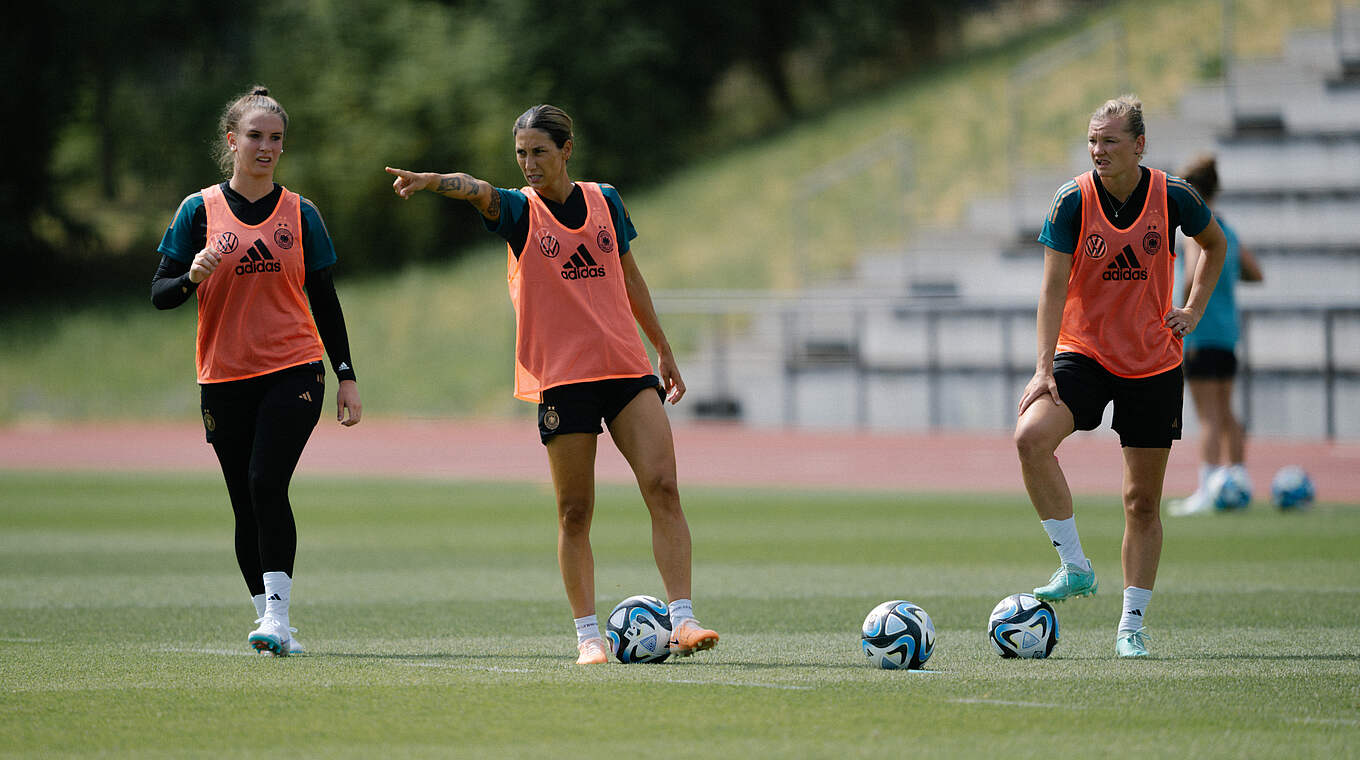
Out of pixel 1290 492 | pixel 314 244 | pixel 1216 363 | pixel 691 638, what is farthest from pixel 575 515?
pixel 1290 492

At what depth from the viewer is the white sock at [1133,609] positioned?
703 centimetres

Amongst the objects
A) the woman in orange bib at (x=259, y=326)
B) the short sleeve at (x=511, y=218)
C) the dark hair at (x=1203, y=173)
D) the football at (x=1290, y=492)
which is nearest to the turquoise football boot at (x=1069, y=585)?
the short sleeve at (x=511, y=218)

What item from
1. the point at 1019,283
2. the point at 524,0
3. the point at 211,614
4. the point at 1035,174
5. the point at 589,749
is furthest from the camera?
the point at 524,0

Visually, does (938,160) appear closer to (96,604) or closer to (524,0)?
(524,0)

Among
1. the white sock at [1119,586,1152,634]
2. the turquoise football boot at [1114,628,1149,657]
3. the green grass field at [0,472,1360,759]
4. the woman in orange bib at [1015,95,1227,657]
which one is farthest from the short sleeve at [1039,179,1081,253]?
the green grass field at [0,472,1360,759]

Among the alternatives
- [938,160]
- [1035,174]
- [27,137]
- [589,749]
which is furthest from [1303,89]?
[27,137]

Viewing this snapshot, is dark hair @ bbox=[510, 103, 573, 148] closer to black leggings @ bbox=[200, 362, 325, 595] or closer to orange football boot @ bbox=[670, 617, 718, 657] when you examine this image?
black leggings @ bbox=[200, 362, 325, 595]

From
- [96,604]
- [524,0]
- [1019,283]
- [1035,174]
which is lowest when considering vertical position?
[96,604]

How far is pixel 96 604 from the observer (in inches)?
368

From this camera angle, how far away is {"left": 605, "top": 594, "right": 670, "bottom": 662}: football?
6.79 meters

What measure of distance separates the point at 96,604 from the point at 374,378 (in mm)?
21536

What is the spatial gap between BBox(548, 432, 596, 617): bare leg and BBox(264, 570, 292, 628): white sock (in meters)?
1.22

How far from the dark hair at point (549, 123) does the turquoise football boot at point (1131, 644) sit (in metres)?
3.13

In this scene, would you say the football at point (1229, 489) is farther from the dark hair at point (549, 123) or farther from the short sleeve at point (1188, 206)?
the dark hair at point (549, 123)
